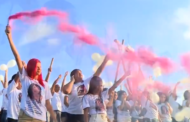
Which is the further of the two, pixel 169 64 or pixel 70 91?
pixel 169 64

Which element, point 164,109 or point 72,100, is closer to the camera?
point 72,100

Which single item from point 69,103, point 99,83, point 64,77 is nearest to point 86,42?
point 64,77

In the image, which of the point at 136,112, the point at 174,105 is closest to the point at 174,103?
the point at 174,105

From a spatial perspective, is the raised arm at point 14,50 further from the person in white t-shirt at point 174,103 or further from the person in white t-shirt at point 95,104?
the person in white t-shirt at point 174,103

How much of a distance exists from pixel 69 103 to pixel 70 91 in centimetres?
47

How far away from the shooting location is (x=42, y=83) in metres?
5.38

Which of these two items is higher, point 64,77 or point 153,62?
point 153,62

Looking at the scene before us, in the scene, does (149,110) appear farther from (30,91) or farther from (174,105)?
(30,91)

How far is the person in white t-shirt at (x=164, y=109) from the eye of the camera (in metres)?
11.2

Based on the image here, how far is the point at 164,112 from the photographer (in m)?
11.2

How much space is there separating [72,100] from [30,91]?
1.82 m

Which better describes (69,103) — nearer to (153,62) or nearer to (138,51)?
(138,51)

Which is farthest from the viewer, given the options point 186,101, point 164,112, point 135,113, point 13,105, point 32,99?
point 135,113

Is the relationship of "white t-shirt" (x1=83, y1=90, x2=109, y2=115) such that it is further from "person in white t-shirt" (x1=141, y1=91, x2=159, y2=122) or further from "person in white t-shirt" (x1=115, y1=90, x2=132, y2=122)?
"person in white t-shirt" (x1=141, y1=91, x2=159, y2=122)
